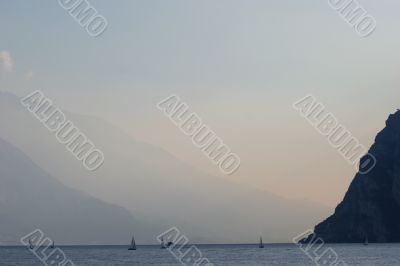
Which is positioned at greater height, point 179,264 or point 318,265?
point 318,265

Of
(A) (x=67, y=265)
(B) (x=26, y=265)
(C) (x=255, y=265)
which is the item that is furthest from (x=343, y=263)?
(B) (x=26, y=265)

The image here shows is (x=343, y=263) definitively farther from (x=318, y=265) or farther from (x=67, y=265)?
(x=67, y=265)

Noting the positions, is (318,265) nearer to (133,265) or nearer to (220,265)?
(220,265)

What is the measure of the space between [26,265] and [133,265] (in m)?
28.6

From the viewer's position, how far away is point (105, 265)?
574ft

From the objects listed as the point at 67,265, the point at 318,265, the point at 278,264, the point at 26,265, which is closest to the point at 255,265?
the point at 278,264

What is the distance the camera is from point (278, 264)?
568 feet

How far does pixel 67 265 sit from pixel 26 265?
10837 mm

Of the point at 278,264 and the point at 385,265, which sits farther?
the point at 278,264

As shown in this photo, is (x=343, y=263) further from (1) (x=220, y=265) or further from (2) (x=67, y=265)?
(2) (x=67, y=265)

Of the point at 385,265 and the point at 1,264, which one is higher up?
the point at 385,265

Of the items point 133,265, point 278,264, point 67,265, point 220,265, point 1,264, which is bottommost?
point 1,264

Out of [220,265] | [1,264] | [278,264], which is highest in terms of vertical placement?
[278,264]

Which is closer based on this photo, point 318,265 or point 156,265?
point 318,265
